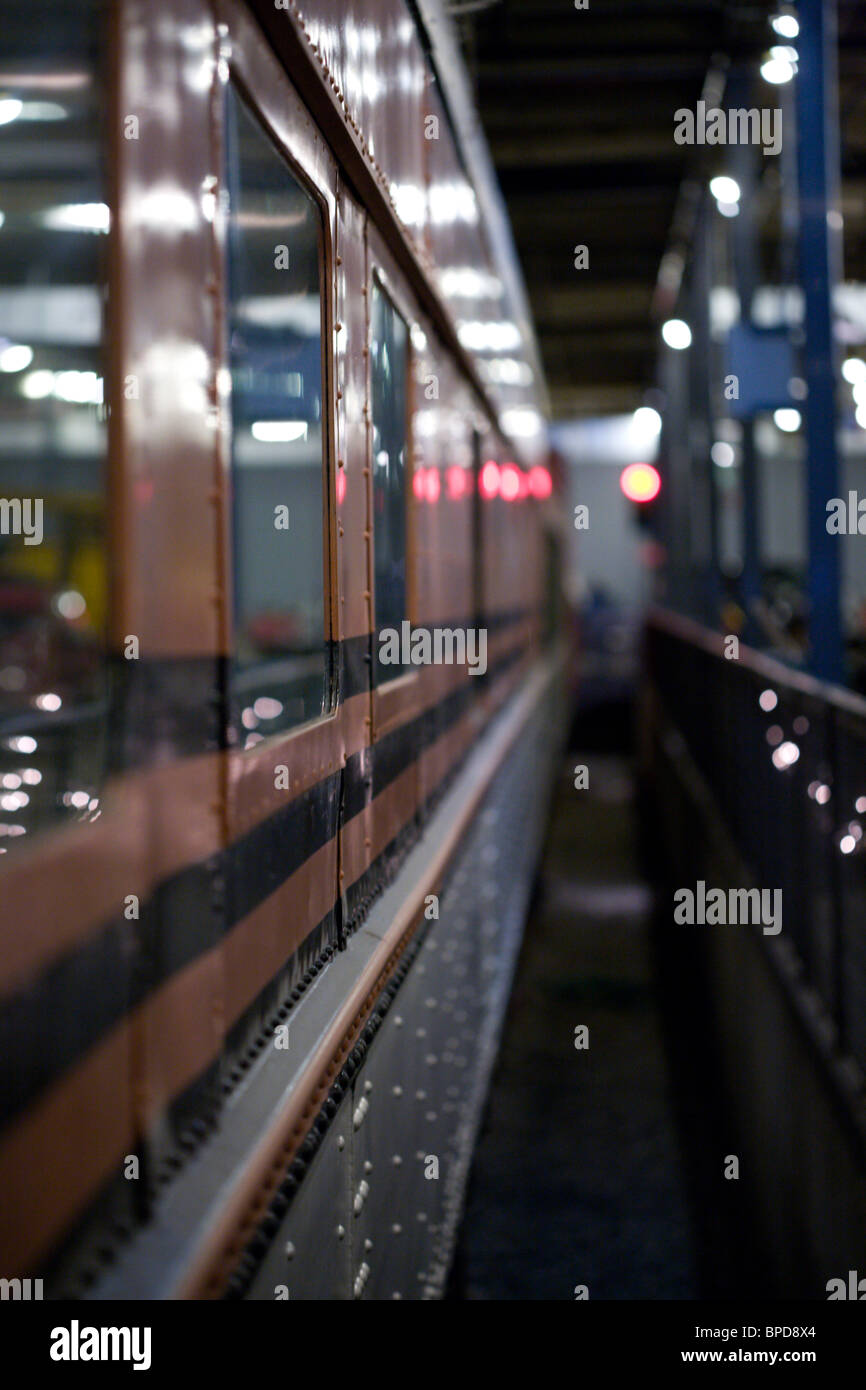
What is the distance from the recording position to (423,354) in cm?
398

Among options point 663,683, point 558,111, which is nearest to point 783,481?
point 663,683

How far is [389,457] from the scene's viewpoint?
135 inches

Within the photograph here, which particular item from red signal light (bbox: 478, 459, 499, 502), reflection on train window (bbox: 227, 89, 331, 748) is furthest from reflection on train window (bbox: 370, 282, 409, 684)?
red signal light (bbox: 478, 459, 499, 502)

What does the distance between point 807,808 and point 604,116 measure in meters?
8.66

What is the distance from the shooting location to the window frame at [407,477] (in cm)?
292

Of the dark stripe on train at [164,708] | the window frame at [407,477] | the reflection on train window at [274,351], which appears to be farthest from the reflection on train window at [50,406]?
the window frame at [407,477]

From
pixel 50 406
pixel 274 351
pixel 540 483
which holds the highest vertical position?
pixel 50 406

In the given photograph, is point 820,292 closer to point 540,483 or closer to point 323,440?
point 323,440

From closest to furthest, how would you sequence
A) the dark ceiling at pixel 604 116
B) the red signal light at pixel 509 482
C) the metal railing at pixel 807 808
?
the metal railing at pixel 807 808 → the red signal light at pixel 509 482 → the dark ceiling at pixel 604 116

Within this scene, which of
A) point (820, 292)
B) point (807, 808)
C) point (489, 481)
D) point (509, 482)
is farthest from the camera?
point (509, 482)

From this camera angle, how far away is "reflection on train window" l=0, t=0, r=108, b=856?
68.1 inches

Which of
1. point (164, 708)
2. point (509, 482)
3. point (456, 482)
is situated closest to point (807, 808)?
point (456, 482)

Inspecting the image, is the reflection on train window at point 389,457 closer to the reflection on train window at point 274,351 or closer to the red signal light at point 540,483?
the reflection on train window at point 274,351
